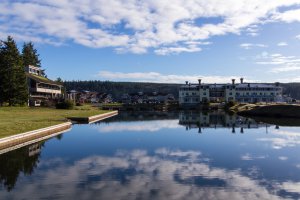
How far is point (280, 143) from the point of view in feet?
113

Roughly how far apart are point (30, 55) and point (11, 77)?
56.6m

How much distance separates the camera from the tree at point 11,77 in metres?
76.0

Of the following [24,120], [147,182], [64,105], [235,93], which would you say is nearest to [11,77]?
[64,105]

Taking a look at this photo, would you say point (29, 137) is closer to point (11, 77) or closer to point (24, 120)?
point (24, 120)

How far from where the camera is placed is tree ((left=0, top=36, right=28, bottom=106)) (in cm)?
7600

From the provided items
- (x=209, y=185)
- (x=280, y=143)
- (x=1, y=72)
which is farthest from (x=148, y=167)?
(x=1, y=72)

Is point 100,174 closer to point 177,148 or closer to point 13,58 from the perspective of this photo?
point 177,148

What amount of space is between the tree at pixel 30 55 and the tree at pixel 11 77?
4236 cm

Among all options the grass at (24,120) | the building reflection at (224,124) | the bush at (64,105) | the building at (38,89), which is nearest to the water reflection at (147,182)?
the grass at (24,120)

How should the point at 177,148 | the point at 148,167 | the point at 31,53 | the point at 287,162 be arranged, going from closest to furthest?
the point at 148,167, the point at 287,162, the point at 177,148, the point at 31,53

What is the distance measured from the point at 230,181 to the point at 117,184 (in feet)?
19.1

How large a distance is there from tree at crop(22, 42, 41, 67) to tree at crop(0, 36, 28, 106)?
139 feet

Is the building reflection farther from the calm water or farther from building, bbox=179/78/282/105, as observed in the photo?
building, bbox=179/78/282/105

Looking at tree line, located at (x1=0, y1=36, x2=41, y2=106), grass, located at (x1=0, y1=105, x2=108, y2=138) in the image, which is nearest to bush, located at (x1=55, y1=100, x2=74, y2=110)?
tree line, located at (x1=0, y1=36, x2=41, y2=106)
